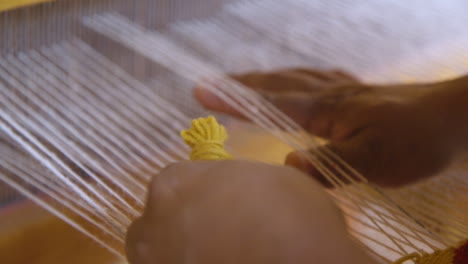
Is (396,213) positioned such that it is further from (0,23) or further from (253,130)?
(0,23)

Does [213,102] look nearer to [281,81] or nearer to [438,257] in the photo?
[281,81]

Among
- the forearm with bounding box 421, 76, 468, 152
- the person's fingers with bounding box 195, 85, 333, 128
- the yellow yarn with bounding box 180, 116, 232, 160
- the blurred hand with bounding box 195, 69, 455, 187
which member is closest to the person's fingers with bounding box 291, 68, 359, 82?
the blurred hand with bounding box 195, 69, 455, 187

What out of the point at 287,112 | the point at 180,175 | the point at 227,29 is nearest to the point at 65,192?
the point at 180,175

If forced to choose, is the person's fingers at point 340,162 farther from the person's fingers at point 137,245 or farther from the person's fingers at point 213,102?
the person's fingers at point 137,245

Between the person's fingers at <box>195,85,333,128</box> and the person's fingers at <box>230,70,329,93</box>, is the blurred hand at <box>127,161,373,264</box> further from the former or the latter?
the person's fingers at <box>230,70,329,93</box>

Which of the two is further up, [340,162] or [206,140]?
[206,140]

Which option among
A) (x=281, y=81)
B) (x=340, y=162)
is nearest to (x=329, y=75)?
(x=281, y=81)
